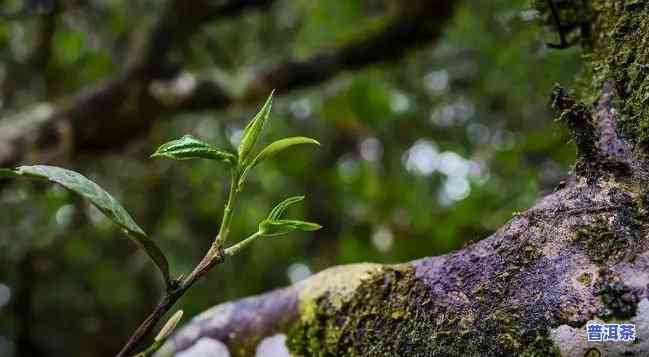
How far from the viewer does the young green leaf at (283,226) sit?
22.9 inches

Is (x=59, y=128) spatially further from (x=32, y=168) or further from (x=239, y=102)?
(x=32, y=168)

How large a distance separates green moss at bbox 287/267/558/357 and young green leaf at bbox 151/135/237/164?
230mm

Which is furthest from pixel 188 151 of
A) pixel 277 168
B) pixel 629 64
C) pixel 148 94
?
pixel 277 168

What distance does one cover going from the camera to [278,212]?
0.60 meters

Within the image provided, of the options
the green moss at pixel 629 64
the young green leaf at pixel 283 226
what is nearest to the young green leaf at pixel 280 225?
the young green leaf at pixel 283 226

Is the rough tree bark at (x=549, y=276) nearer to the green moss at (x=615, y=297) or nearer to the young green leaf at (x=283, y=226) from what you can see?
the green moss at (x=615, y=297)

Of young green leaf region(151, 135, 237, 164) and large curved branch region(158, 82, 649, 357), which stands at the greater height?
young green leaf region(151, 135, 237, 164)

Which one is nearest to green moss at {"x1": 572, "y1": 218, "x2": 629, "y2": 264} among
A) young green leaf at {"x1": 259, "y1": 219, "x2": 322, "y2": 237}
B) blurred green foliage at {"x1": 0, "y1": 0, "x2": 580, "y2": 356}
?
young green leaf at {"x1": 259, "y1": 219, "x2": 322, "y2": 237}

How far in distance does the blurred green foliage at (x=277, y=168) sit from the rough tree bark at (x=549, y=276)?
139 centimetres

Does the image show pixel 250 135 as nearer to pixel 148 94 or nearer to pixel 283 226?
pixel 283 226

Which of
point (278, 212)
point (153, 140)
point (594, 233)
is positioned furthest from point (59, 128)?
point (594, 233)

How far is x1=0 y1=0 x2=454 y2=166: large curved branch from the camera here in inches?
75.0

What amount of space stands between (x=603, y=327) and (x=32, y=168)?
0.45 metres

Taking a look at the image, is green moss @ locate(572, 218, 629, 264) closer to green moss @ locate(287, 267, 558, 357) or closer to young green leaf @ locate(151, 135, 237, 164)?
green moss @ locate(287, 267, 558, 357)
